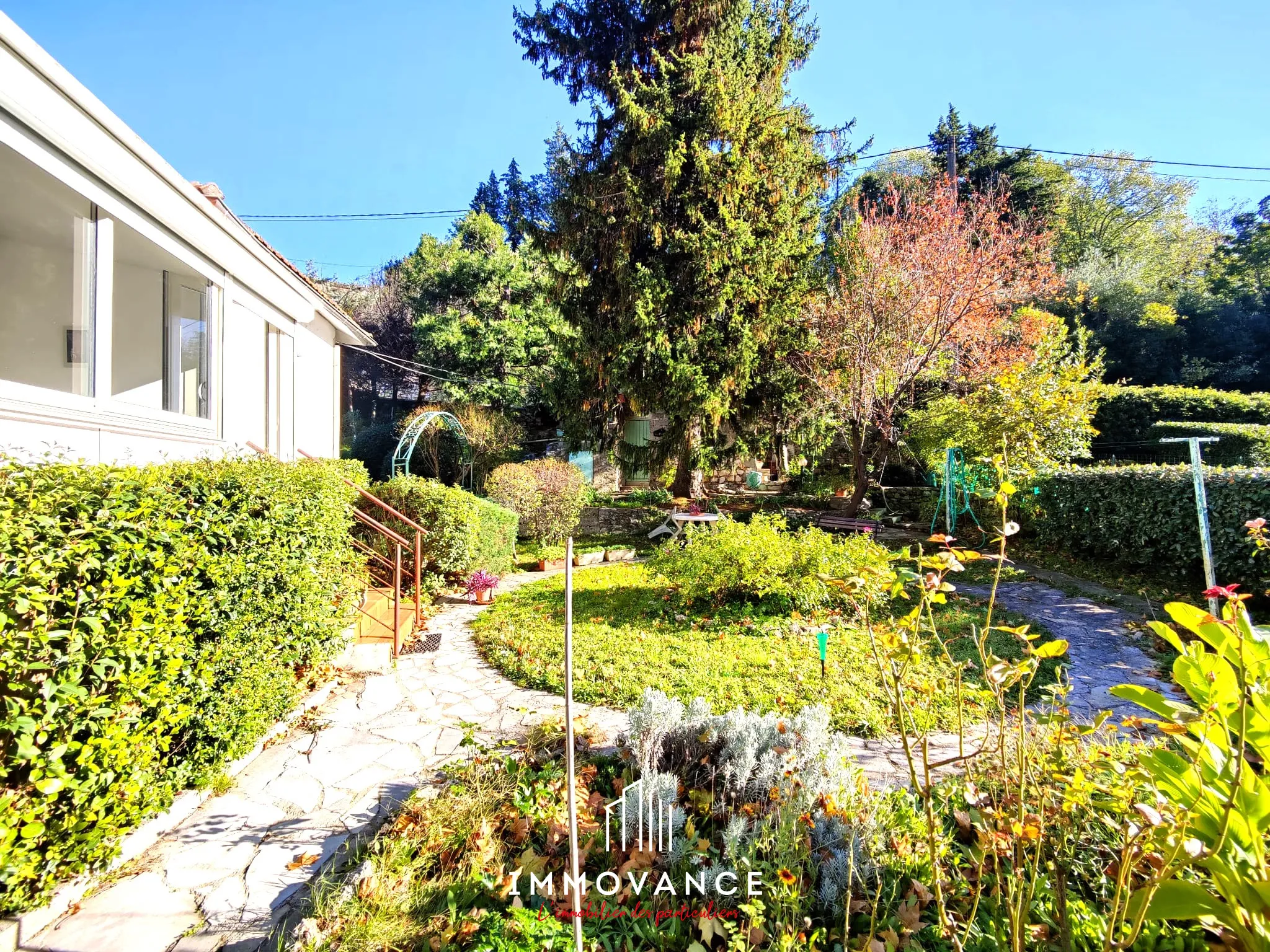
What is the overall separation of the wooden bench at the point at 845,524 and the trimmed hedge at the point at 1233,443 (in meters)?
6.95

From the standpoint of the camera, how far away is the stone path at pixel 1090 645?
4.57 metres

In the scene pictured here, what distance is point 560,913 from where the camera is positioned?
1955 millimetres

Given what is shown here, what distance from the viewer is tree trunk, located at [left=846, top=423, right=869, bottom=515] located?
12.6 metres

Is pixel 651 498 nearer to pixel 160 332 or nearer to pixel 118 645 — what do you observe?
pixel 160 332

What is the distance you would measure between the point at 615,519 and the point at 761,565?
25.8 ft

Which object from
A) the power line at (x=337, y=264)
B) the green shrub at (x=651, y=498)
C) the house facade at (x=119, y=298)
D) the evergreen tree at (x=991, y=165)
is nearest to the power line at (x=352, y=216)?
the power line at (x=337, y=264)

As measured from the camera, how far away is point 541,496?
37.7 feet

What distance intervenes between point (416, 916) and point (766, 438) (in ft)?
41.7

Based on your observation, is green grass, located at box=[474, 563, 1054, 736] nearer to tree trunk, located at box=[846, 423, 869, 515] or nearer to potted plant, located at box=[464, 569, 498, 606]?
potted plant, located at box=[464, 569, 498, 606]

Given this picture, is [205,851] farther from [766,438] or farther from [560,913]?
[766,438]

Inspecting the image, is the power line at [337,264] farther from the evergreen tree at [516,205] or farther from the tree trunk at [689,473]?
the tree trunk at [689,473]

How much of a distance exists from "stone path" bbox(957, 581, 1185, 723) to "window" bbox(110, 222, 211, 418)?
27.4 feet

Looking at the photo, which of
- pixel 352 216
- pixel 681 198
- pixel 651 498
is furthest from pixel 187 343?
pixel 352 216

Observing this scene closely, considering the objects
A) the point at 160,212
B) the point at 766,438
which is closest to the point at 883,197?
the point at 766,438
